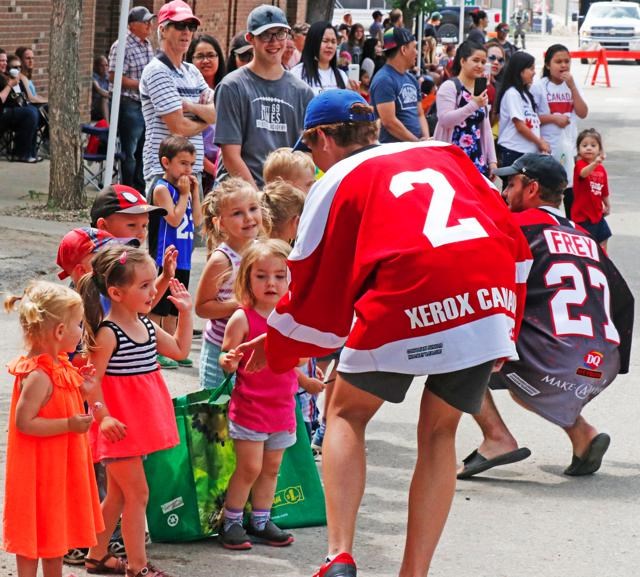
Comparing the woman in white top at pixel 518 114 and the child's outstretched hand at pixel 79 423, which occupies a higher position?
the woman in white top at pixel 518 114

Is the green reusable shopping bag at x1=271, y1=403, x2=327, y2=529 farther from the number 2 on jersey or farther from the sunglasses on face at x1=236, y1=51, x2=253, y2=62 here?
the sunglasses on face at x1=236, y1=51, x2=253, y2=62

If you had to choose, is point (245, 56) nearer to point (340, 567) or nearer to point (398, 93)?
point (398, 93)

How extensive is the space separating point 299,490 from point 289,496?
0.16 ft

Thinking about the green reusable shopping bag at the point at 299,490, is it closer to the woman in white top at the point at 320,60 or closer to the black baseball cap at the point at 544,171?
the black baseball cap at the point at 544,171

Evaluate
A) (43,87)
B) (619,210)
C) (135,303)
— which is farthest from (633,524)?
(43,87)

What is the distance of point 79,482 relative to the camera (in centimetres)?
452

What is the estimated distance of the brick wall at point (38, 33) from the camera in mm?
18484

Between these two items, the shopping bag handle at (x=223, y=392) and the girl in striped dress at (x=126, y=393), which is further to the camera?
the shopping bag handle at (x=223, y=392)

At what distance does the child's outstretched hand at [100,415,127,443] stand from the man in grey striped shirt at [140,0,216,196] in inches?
179

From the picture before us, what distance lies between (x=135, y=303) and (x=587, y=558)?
2096mm

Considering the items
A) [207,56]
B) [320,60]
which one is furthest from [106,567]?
[207,56]

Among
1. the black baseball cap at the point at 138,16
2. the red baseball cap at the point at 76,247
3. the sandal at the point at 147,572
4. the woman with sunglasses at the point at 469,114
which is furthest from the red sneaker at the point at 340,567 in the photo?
the black baseball cap at the point at 138,16

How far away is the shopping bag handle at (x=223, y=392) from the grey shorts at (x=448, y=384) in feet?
2.85

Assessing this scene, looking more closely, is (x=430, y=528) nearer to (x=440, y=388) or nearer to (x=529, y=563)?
(x=440, y=388)
